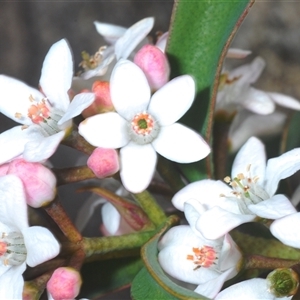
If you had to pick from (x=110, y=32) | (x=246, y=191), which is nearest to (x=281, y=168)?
(x=246, y=191)

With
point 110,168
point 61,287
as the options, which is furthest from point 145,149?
point 61,287

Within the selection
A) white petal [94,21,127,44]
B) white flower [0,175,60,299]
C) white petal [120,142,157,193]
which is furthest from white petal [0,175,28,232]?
white petal [94,21,127,44]

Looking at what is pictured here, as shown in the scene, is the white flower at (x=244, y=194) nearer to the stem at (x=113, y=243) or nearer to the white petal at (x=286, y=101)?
the stem at (x=113, y=243)

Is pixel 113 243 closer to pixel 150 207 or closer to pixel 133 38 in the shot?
pixel 150 207

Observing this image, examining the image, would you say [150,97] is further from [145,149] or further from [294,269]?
[294,269]

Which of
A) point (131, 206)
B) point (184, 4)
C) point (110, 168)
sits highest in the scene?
point (184, 4)

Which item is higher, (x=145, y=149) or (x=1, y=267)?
(x=145, y=149)
